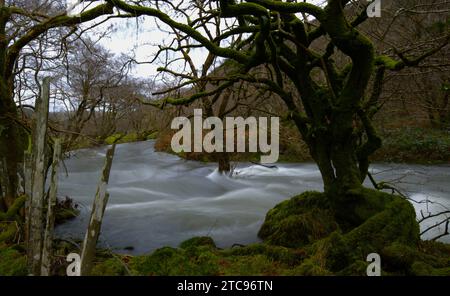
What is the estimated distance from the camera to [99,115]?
3030cm

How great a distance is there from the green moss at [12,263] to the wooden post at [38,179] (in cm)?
90

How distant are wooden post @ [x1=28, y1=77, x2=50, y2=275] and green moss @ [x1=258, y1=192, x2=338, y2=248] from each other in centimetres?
345

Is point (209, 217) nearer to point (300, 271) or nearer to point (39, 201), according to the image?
point (300, 271)

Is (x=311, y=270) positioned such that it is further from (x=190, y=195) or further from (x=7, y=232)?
(x=190, y=195)

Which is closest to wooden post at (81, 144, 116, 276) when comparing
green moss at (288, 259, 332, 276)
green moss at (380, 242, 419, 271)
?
green moss at (288, 259, 332, 276)

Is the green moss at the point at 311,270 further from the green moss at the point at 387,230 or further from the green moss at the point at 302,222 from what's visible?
the green moss at the point at 302,222

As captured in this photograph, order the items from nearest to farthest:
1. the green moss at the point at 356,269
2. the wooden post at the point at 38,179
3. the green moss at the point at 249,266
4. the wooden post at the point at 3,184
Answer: the wooden post at the point at 38,179 → the green moss at the point at 356,269 → the green moss at the point at 249,266 → the wooden post at the point at 3,184

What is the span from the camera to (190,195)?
10469 millimetres

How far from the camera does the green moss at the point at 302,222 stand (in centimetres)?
509

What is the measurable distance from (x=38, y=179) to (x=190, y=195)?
7.97m

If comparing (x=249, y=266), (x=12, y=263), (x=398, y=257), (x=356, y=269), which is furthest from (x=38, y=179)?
(x=398, y=257)

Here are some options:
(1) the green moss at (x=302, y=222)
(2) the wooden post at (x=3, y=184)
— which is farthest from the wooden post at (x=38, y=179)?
(2) the wooden post at (x=3, y=184)
